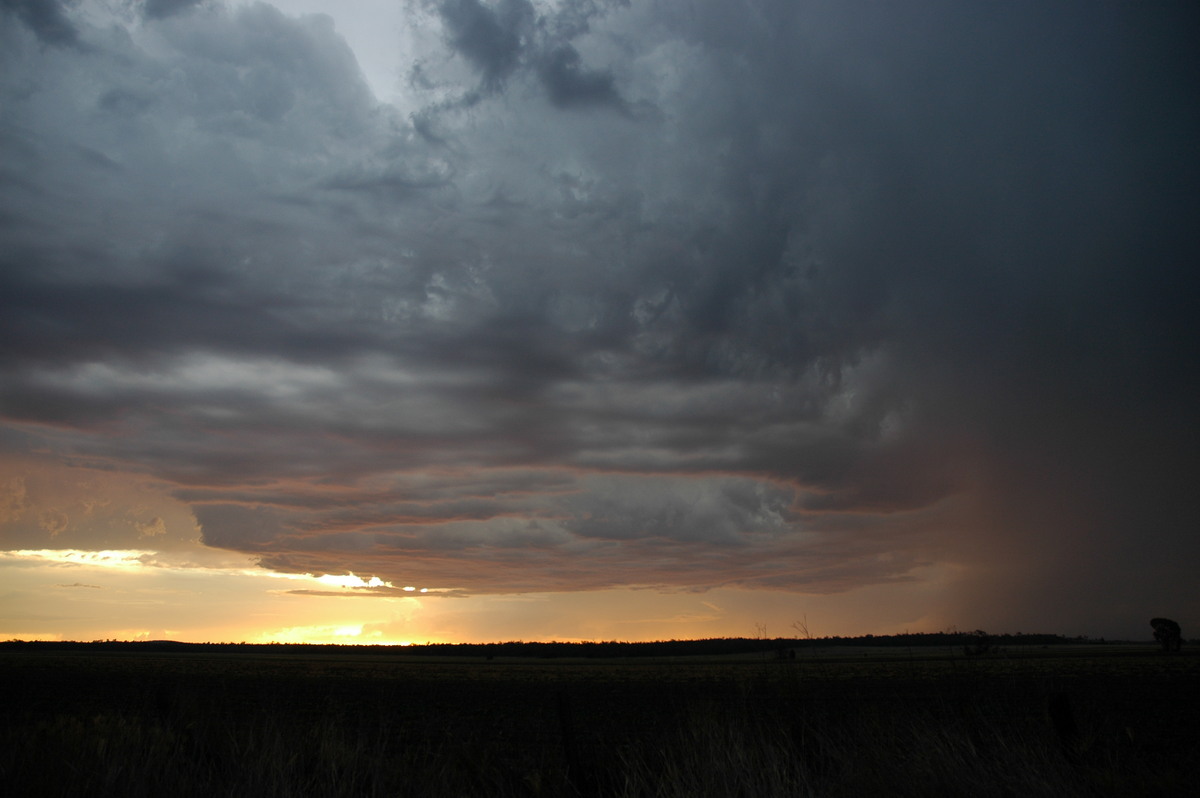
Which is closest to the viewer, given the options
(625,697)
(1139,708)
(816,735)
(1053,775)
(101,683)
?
(1053,775)

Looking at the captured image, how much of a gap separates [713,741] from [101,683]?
60.6 meters

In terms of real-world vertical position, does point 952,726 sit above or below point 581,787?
above

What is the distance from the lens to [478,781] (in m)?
9.11

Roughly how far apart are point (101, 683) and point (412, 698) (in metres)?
26.1

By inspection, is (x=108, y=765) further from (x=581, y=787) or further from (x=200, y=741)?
(x=581, y=787)

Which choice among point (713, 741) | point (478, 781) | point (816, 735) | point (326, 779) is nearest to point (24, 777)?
point (326, 779)

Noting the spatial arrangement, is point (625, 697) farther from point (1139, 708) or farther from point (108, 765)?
point (108, 765)

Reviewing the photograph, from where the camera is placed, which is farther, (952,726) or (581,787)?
(952,726)

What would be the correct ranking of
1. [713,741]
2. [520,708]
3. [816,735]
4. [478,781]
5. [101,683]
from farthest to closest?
[101,683]
[520,708]
[816,735]
[478,781]
[713,741]

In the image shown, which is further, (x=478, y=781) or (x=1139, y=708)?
(x=1139, y=708)

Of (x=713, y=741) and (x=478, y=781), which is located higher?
(x=713, y=741)

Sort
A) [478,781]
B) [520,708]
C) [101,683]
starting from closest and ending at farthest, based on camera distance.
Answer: [478,781], [520,708], [101,683]

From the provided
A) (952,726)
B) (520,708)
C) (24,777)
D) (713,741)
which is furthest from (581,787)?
(520,708)

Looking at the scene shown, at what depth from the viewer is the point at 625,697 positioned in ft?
143
